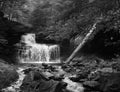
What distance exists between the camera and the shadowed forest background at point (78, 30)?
9.21m

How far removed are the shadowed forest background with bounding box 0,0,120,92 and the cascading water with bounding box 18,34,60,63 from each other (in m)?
0.79

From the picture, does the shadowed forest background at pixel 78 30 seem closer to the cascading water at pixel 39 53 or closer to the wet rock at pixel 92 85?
the wet rock at pixel 92 85

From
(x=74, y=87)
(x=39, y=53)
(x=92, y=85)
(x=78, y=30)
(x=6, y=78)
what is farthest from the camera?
(x=39, y=53)

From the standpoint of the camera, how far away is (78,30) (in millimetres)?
10867

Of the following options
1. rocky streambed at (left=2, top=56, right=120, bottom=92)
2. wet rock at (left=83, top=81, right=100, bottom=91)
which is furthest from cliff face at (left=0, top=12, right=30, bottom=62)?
wet rock at (left=83, top=81, right=100, bottom=91)

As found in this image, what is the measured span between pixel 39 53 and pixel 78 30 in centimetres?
Result: 1029

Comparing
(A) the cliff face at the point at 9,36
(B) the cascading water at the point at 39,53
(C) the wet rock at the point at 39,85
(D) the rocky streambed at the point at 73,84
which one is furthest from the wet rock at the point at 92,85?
(B) the cascading water at the point at 39,53

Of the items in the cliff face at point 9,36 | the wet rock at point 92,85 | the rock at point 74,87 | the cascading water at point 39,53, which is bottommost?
the rock at point 74,87

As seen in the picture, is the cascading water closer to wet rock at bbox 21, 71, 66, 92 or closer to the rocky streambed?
the rocky streambed

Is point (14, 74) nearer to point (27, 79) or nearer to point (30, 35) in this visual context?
point (27, 79)

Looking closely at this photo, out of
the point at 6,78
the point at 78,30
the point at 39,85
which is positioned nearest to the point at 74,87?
the point at 39,85

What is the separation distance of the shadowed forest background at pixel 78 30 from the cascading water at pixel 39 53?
0.79 meters

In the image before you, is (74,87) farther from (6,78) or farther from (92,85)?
(6,78)

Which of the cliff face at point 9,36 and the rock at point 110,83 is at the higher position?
the cliff face at point 9,36
